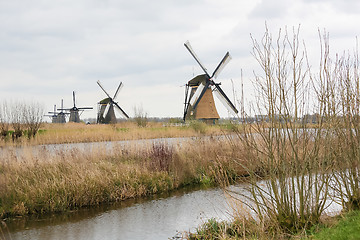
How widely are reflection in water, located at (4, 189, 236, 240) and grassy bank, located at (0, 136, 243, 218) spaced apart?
0.42m

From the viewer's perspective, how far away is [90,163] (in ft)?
31.4

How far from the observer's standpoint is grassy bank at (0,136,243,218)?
7.73m

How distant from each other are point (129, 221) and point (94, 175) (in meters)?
1.89

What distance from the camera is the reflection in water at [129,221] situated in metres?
6.37

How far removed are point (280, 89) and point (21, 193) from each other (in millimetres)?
6195

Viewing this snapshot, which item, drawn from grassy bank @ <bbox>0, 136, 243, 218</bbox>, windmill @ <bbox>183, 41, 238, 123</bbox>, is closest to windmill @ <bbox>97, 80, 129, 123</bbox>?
windmill @ <bbox>183, 41, 238, 123</bbox>

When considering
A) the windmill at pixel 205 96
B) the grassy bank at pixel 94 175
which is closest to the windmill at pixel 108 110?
the windmill at pixel 205 96

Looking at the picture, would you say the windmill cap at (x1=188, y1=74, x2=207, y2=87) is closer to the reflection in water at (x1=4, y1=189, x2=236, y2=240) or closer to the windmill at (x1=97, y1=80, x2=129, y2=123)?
the windmill at (x1=97, y1=80, x2=129, y2=123)

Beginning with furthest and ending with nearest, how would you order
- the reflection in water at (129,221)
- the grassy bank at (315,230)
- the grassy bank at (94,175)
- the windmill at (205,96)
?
the windmill at (205,96) < the grassy bank at (94,175) < the reflection in water at (129,221) < the grassy bank at (315,230)

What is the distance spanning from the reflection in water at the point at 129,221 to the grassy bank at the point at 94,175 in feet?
1.36

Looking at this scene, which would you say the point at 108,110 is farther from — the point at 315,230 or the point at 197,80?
the point at 315,230

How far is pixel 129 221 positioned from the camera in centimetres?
711

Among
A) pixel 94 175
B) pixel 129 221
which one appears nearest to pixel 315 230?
pixel 129 221

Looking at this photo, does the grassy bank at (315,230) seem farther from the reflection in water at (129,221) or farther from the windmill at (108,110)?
the windmill at (108,110)
